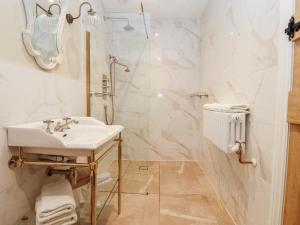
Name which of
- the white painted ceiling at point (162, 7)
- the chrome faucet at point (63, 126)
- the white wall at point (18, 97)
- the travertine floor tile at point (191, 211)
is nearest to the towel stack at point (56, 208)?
the white wall at point (18, 97)

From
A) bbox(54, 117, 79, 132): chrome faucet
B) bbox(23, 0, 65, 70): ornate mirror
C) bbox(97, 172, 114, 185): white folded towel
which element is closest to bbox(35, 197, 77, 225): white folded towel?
bbox(54, 117, 79, 132): chrome faucet

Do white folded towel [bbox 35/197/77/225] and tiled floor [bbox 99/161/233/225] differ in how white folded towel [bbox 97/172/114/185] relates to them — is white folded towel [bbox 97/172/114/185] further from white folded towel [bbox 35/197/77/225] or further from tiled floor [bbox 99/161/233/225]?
white folded towel [bbox 35/197/77/225]

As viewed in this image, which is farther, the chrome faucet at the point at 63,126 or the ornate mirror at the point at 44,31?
the chrome faucet at the point at 63,126

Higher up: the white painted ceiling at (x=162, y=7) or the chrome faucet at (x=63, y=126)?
the white painted ceiling at (x=162, y=7)

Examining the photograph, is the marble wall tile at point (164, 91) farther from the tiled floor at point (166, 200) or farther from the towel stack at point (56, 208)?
the towel stack at point (56, 208)

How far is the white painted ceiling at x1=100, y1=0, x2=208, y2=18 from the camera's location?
262 centimetres

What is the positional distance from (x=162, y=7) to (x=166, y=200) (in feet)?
8.19

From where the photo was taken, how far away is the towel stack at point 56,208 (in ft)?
3.51

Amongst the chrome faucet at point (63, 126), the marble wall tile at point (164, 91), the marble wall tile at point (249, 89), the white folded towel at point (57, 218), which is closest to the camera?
the white folded towel at point (57, 218)

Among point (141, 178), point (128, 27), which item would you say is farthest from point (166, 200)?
point (128, 27)

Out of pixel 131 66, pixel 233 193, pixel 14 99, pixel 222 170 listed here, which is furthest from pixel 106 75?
pixel 233 193

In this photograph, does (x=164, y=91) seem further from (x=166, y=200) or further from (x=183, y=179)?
(x=166, y=200)

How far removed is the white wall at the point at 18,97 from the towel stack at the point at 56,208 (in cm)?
16

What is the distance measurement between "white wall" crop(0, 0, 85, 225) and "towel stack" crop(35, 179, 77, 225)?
157mm
